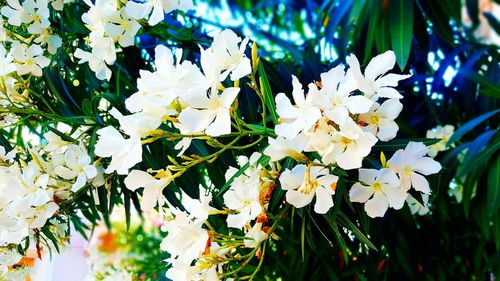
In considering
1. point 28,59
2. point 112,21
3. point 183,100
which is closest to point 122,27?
point 112,21

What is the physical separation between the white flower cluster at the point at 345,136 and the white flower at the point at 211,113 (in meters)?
0.04

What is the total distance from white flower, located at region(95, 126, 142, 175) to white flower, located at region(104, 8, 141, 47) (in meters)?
0.20

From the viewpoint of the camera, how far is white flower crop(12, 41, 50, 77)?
758 millimetres

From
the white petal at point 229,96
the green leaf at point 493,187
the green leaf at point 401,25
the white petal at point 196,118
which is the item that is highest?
the green leaf at point 401,25

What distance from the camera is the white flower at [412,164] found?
49 centimetres

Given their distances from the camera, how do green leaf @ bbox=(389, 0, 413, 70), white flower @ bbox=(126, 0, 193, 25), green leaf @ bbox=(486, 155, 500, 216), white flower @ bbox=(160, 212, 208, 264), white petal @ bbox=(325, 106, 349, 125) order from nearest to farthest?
white petal @ bbox=(325, 106, 349, 125), white flower @ bbox=(160, 212, 208, 264), white flower @ bbox=(126, 0, 193, 25), green leaf @ bbox=(389, 0, 413, 70), green leaf @ bbox=(486, 155, 500, 216)

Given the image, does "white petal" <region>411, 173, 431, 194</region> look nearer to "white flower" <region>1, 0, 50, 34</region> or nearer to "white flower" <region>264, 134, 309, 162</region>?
"white flower" <region>264, 134, 309, 162</region>

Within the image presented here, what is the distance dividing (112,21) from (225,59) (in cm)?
24

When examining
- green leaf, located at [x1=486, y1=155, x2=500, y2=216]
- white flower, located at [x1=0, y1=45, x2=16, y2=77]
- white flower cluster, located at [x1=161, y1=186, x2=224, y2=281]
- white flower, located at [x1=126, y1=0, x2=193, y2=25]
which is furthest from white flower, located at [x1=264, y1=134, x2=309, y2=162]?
green leaf, located at [x1=486, y1=155, x2=500, y2=216]

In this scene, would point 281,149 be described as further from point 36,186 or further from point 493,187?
point 493,187

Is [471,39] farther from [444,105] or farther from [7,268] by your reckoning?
[7,268]

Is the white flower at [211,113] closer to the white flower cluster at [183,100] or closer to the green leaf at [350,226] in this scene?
the white flower cluster at [183,100]

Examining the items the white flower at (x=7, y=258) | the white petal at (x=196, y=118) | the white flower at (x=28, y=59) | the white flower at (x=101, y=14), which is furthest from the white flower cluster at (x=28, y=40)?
the white petal at (x=196, y=118)

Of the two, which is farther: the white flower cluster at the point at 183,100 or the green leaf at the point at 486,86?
the green leaf at the point at 486,86
